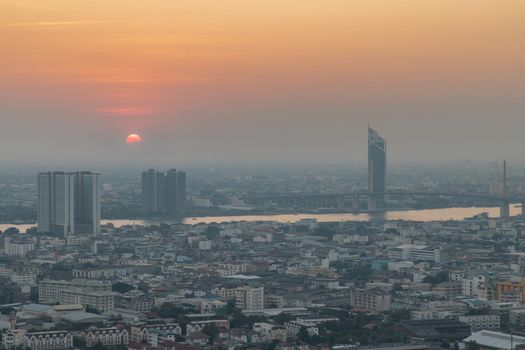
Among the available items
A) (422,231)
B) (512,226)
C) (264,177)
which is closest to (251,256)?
(422,231)

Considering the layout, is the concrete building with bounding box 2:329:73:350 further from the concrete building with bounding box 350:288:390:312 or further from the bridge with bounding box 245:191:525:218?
the bridge with bounding box 245:191:525:218

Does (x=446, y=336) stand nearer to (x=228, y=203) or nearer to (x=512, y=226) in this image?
(x=512, y=226)

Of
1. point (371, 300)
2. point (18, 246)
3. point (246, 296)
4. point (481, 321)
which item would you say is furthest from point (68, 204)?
point (481, 321)

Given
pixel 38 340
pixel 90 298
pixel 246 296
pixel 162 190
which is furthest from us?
pixel 162 190

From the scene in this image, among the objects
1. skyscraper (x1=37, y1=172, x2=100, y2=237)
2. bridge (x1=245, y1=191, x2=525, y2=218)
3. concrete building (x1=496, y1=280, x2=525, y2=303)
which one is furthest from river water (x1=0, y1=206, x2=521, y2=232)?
concrete building (x1=496, y1=280, x2=525, y2=303)

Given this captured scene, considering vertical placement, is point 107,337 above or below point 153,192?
below

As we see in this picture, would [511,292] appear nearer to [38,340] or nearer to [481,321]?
[481,321]
